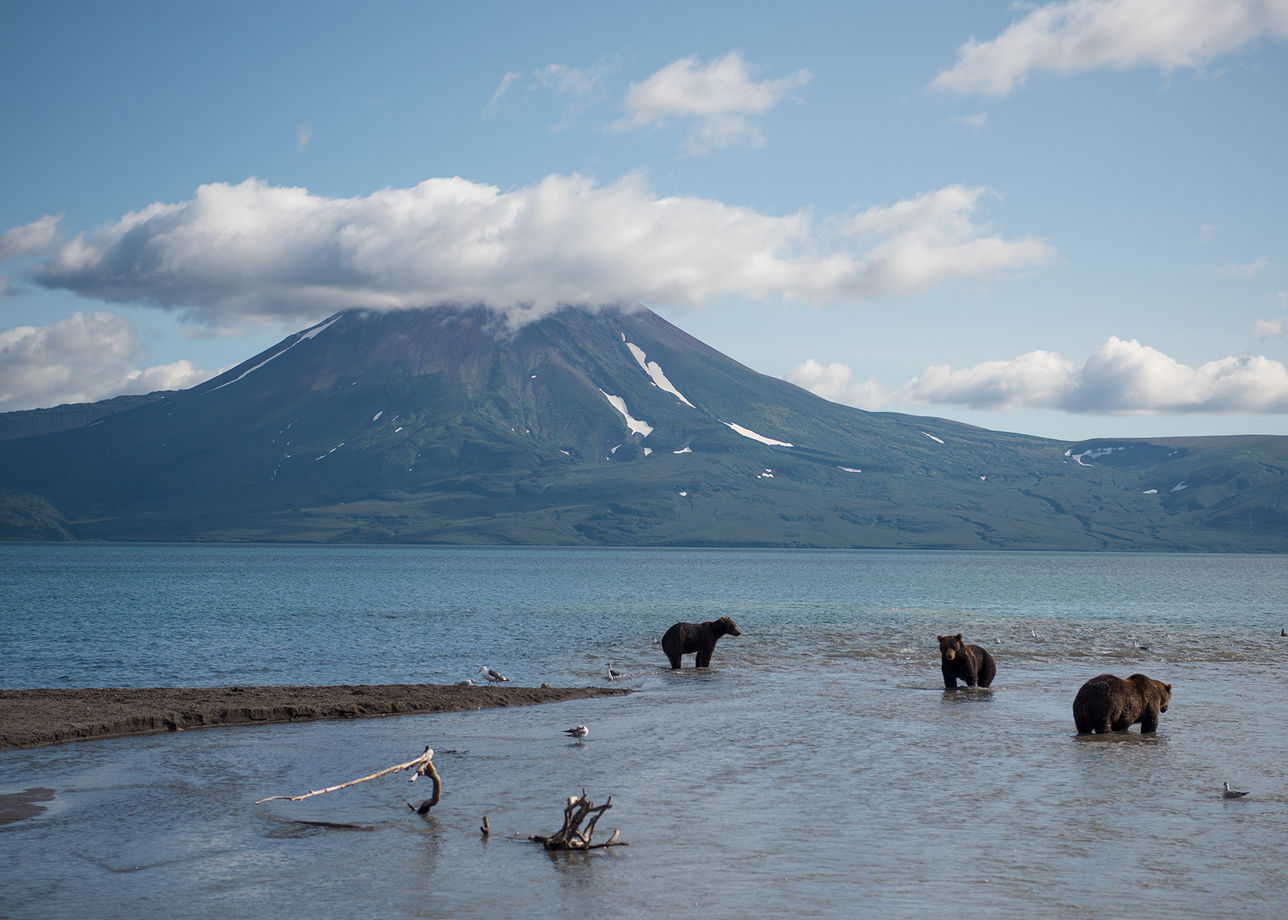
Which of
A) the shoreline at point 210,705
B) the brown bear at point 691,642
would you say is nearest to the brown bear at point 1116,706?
the shoreline at point 210,705

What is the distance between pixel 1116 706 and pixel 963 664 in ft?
23.1

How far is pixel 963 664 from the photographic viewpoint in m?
27.5

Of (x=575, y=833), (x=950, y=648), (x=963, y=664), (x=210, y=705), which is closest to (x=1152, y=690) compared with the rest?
(x=950, y=648)

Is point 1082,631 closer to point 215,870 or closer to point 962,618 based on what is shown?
point 962,618

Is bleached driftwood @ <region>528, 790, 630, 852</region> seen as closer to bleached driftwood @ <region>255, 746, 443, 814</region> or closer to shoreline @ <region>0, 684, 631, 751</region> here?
bleached driftwood @ <region>255, 746, 443, 814</region>

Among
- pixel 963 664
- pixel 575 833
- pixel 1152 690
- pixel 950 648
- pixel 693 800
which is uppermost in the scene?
pixel 950 648

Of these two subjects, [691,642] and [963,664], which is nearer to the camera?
[963,664]

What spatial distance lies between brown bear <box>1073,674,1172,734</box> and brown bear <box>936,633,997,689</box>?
6.07m

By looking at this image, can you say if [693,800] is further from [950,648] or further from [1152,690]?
[950,648]

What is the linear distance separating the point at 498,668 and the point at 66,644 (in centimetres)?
1705

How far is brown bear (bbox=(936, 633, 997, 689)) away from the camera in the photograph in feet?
89.3

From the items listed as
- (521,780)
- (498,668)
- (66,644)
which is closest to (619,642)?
(498,668)

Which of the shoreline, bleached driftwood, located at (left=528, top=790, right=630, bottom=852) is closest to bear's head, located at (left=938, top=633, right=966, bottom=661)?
the shoreline

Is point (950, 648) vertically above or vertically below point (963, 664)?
above
